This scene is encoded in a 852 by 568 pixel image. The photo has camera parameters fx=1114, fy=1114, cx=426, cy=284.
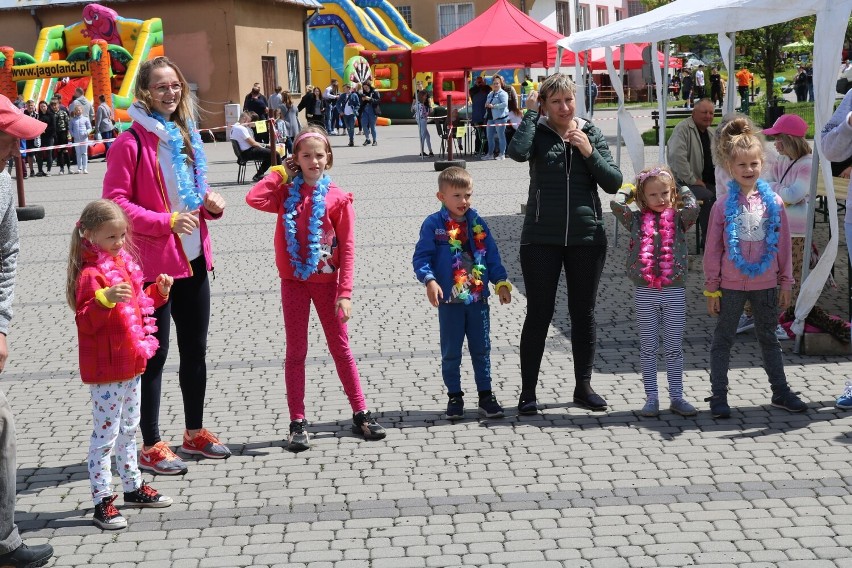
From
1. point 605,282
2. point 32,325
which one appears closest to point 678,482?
point 605,282

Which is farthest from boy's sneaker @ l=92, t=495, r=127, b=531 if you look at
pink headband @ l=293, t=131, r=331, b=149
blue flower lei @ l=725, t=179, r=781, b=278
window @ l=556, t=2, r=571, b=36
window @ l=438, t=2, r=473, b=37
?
window @ l=556, t=2, r=571, b=36

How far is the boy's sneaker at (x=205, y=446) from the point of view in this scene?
5.74 m

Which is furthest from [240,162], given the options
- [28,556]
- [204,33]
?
[28,556]

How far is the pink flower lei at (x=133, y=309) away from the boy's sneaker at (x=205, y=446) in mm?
805

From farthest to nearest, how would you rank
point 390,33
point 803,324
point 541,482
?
point 390,33, point 803,324, point 541,482

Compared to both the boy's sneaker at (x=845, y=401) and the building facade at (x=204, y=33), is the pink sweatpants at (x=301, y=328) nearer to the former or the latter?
the boy's sneaker at (x=845, y=401)

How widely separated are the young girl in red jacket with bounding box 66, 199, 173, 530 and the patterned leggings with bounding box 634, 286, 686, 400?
9.03 ft

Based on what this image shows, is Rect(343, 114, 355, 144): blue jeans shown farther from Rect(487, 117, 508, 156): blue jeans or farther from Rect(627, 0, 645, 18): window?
Rect(627, 0, 645, 18): window

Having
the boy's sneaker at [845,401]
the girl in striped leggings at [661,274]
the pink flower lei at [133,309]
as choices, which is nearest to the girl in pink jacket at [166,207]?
the pink flower lei at [133,309]

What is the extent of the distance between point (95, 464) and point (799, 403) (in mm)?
3732

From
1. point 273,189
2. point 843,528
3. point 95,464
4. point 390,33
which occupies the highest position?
point 390,33

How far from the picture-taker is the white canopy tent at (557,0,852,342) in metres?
7.17

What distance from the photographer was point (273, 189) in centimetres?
579

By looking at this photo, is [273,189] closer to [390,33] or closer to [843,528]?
[843,528]
